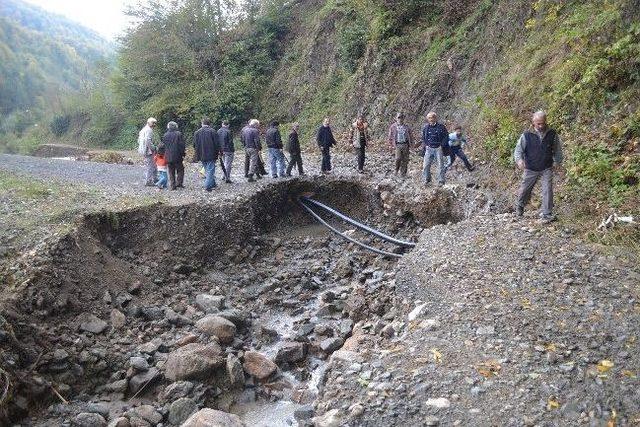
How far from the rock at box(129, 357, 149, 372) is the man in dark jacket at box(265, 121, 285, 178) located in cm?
732

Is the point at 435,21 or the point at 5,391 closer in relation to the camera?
the point at 5,391

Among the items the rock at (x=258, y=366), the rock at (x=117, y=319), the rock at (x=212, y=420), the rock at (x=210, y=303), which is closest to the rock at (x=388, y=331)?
the rock at (x=258, y=366)

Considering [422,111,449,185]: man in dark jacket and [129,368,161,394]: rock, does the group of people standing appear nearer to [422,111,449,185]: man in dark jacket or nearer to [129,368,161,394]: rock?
[422,111,449,185]: man in dark jacket

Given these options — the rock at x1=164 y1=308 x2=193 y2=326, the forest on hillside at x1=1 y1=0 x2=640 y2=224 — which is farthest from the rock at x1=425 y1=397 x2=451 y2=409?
the rock at x1=164 y1=308 x2=193 y2=326

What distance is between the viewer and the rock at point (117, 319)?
26.0 feet

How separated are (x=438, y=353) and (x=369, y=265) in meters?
5.53

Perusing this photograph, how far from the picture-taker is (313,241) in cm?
1256

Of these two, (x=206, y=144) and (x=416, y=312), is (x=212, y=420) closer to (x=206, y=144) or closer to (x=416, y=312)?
(x=416, y=312)

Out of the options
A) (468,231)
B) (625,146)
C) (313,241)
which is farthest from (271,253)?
(625,146)

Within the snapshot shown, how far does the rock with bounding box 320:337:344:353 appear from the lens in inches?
299

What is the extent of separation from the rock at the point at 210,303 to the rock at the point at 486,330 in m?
5.17

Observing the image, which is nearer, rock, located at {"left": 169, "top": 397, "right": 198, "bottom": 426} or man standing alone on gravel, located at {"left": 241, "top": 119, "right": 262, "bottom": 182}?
rock, located at {"left": 169, "top": 397, "right": 198, "bottom": 426}

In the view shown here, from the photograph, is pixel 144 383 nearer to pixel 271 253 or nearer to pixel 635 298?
pixel 271 253

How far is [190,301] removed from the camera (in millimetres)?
9375
